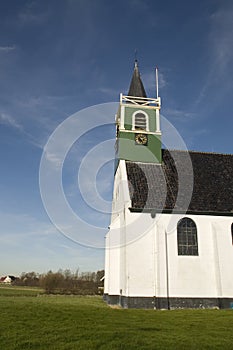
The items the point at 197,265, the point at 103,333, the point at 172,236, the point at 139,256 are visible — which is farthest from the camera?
the point at 172,236

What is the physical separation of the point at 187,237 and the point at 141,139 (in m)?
9.63

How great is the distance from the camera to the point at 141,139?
26.1 meters

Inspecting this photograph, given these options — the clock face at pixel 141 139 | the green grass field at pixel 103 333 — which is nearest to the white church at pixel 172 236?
the clock face at pixel 141 139

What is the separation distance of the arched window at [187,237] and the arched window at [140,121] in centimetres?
971

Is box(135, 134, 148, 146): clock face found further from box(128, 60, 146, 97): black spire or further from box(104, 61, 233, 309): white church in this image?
box(128, 60, 146, 97): black spire

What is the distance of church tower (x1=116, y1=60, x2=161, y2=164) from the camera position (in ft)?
83.4

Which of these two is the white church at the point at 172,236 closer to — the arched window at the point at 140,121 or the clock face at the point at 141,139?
the clock face at the point at 141,139

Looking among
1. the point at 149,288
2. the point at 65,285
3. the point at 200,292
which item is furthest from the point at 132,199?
the point at 65,285

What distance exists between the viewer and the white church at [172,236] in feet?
62.4

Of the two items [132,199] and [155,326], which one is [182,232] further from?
[155,326]

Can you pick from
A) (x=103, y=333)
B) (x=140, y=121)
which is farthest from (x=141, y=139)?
(x=103, y=333)

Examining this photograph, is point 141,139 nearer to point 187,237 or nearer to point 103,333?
→ point 187,237

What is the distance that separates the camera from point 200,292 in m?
19.3

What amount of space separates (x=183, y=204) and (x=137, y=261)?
5065mm
